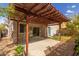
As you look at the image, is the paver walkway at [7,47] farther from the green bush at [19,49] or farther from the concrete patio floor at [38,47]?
the concrete patio floor at [38,47]

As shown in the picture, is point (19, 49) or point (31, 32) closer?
point (19, 49)

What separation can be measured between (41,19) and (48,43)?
0.50 metres

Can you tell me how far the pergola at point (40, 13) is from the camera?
3.80 metres

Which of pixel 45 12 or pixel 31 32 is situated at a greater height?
pixel 45 12

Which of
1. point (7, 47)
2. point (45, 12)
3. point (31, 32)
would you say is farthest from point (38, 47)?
point (45, 12)

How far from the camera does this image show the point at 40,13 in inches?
155

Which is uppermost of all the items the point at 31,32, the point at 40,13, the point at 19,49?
the point at 40,13

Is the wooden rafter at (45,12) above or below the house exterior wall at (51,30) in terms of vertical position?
above

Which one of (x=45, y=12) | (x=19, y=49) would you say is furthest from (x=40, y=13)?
(x=19, y=49)

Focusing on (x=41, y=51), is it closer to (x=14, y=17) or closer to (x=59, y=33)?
(x=59, y=33)

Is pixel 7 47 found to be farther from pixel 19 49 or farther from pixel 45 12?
pixel 45 12

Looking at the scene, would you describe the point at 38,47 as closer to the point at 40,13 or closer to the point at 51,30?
the point at 51,30

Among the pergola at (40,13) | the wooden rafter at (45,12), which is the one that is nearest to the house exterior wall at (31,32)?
the pergola at (40,13)

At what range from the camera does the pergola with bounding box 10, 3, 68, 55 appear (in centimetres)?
380
